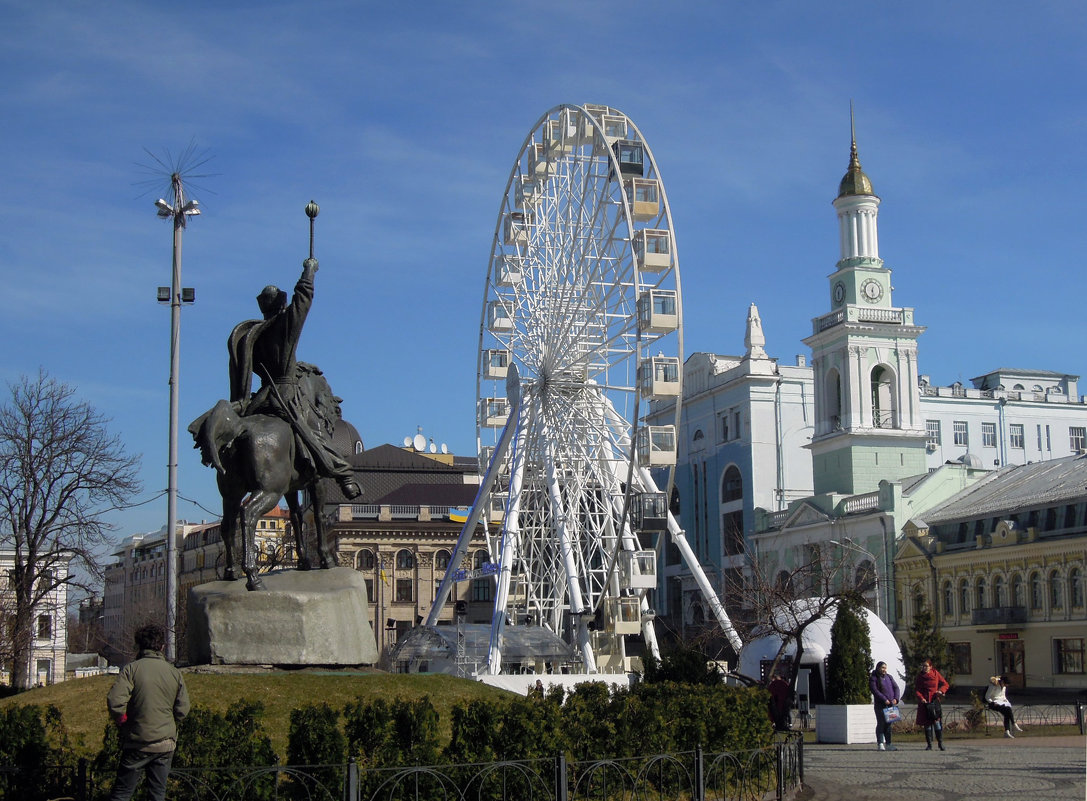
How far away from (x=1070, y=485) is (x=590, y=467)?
2779 cm

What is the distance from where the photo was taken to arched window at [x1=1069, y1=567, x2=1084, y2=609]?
197 ft

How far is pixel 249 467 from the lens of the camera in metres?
19.4

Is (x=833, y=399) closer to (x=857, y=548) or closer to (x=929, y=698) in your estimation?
(x=857, y=548)

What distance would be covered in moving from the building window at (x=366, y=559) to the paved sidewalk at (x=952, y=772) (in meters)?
71.0

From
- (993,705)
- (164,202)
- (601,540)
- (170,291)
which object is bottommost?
(993,705)

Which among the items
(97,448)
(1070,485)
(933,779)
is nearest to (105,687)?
(933,779)

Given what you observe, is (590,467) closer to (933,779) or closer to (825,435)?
(933,779)

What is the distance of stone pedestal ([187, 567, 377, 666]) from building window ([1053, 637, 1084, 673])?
48045mm

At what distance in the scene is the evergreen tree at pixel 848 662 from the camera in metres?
29.8

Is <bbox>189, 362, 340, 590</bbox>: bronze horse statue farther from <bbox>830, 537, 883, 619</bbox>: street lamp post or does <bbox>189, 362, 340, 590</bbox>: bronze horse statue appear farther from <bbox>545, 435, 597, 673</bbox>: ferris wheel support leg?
<bbox>830, 537, 883, 619</bbox>: street lamp post

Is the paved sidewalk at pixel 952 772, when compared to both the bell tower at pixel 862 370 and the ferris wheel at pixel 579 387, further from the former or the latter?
the bell tower at pixel 862 370

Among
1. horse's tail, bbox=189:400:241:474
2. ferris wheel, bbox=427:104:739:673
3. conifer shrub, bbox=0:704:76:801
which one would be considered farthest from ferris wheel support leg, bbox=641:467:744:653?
conifer shrub, bbox=0:704:76:801

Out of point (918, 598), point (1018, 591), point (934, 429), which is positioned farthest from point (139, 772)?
point (934, 429)

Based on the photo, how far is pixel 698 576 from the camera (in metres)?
52.2
